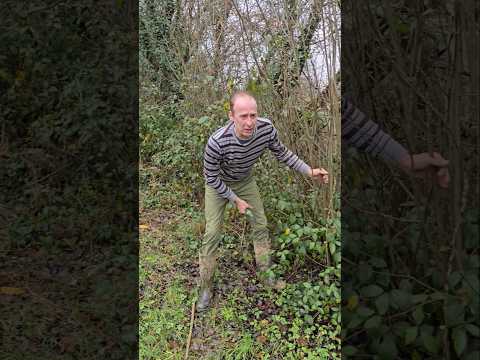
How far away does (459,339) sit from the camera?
5.99 feet

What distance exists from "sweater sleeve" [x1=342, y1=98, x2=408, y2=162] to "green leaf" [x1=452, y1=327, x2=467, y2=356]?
2.13 ft

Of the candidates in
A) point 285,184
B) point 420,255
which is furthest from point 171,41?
point 420,255

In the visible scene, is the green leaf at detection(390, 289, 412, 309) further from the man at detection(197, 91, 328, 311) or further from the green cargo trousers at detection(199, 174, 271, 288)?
the green cargo trousers at detection(199, 174, 271, 288)

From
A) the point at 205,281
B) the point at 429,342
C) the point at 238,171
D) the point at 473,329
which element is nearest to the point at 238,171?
the point at 238,171

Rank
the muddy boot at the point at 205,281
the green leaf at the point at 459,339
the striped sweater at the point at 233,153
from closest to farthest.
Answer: the green leaf at the point at 459,339, the striped sweater at the point at 233,153, the muddy boot at the point at 205,281

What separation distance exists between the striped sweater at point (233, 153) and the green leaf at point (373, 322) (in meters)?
1.13

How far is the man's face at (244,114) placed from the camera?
8.89 ft

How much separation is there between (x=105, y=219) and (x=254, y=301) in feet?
5.53

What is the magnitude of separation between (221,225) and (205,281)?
16.2 inches

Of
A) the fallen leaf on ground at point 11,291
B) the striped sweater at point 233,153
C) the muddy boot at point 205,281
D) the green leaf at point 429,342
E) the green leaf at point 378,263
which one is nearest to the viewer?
the green leaf at point 429,342

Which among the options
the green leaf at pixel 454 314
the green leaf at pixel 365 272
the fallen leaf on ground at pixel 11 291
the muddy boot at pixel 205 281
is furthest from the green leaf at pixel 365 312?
the fallen leaf on ground at pixel 11 291

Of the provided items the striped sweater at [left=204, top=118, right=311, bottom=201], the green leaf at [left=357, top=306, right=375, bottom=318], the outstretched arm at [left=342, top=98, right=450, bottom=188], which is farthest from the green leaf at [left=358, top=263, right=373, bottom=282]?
the striped sweater at [left=204, top=118, right=311, bottom=201]

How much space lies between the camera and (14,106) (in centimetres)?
496

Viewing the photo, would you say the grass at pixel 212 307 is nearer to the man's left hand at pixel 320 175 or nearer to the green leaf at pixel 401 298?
the man's left hand at pixel 320 175
